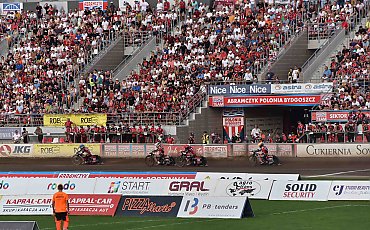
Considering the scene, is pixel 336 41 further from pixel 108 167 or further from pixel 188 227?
pixel 188 227

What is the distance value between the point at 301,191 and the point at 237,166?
1541cm

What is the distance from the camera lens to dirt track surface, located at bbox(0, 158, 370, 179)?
138ft

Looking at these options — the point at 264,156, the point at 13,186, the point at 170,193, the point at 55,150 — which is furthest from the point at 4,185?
the point at 55,150

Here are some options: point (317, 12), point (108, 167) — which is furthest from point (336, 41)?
point (108, 167)

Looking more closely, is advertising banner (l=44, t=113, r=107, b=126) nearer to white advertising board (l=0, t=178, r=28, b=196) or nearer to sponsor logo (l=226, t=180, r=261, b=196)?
white advertising board (l=0, t=178, r=28, b=196)

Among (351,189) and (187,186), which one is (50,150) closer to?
(187,186)

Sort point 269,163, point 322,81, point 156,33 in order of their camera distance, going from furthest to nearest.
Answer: point 156,33, point 322,81, point 269,163

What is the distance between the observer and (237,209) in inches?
1073

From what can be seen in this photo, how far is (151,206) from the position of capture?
28.4 m

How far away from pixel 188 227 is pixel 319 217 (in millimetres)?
4157

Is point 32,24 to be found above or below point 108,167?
above

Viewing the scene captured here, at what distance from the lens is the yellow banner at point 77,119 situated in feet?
184

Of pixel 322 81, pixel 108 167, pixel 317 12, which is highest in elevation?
pixel 317 12

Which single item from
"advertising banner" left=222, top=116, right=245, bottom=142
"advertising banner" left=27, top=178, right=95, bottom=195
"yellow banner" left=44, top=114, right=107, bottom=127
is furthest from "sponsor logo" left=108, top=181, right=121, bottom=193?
"yellow banner" left=44, top=114, right=107, bottom=127
